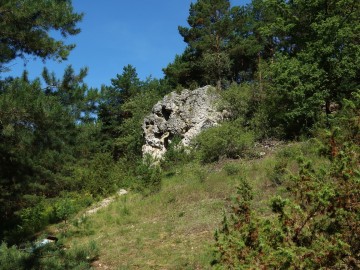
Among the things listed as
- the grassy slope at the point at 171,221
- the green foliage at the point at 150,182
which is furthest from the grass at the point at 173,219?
the green foliage at the point at 150,182

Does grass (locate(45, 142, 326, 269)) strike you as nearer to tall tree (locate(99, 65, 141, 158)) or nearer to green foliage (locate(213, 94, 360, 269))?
green foliage (locate(213, 94, 360, 269))

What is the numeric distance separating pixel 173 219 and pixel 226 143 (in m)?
6.53

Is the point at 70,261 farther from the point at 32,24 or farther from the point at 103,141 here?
the point at 103,141

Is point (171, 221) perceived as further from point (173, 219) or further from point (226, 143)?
point (226, 143)

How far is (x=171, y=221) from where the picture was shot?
1077cm

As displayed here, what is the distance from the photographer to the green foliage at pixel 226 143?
16703 mm

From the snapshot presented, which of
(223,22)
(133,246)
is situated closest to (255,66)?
(223,22)

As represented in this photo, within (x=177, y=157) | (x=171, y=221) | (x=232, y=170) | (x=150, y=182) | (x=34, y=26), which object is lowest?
(x=171, y=221)

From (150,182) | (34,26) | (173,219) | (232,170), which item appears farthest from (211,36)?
(34,26)

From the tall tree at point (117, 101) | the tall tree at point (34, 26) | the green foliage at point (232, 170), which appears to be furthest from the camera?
the tall tree at point (117, 101)

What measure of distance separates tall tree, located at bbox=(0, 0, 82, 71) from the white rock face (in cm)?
1424

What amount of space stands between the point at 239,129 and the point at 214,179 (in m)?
4.52

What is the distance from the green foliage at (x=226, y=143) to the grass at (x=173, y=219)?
89 cm

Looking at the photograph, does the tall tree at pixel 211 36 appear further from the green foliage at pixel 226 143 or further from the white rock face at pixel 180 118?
the green foliage at pixel 226 143
